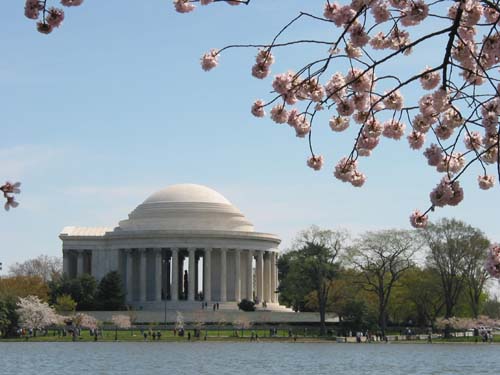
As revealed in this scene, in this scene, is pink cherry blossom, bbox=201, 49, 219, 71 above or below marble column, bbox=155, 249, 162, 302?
below

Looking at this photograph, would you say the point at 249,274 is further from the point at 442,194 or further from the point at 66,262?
the point at 442,194

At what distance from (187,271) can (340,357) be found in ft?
265

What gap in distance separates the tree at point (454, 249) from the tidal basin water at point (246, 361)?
32.2 metres

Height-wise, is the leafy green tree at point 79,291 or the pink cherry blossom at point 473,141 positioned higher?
the leafy green tree at point 79,291

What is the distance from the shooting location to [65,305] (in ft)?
442

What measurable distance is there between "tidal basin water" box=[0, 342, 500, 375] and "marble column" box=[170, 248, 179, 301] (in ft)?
197

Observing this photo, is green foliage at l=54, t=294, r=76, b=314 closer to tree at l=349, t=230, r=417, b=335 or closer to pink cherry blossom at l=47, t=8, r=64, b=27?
tree at l=349, t=230, r=417, b=335

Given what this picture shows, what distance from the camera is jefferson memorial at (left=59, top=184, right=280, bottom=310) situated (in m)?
150

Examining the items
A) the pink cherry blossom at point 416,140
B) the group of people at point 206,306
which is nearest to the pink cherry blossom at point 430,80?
the pink cherry blossom at point 416,140

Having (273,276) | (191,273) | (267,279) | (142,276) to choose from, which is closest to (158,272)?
(142,276)

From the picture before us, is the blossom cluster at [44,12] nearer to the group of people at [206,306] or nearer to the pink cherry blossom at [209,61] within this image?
the pink cherry blossom at [209,61]

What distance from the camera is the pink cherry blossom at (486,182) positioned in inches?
661

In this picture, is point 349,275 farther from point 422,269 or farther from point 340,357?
point 340,357

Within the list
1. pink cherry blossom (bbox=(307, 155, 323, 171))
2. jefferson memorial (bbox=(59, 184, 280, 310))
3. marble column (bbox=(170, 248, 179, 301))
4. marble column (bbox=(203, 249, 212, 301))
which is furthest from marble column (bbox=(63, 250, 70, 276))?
pink cherry blossom (bbox=(307, 155, 323, 171))
